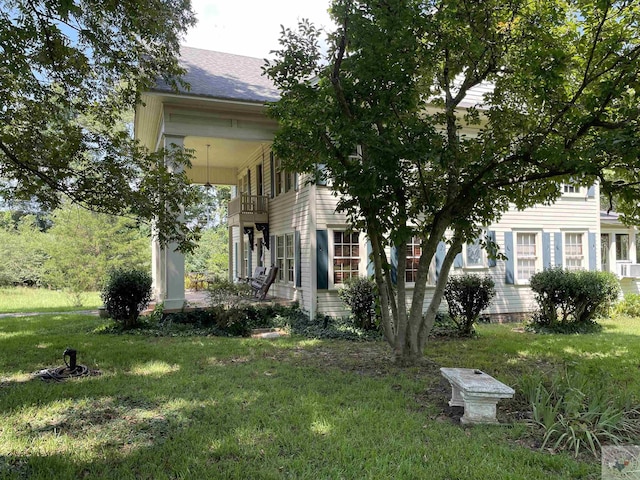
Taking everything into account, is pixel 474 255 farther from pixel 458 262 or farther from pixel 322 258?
pixel 322 258

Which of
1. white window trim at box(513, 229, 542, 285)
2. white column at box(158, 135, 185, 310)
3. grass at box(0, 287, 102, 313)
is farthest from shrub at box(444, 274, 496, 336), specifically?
grass at box(0, 287, 102, 313)

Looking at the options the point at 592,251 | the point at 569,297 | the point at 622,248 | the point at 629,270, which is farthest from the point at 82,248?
the point at 622,248

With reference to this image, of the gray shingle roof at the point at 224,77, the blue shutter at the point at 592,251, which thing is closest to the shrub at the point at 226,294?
the gray shingle roof at the point at 224,77

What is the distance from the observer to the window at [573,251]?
12.3 meters

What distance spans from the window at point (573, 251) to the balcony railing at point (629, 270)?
3.35 m

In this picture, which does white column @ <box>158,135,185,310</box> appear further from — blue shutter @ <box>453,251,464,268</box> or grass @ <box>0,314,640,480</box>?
blue shutter @ <box>453,251,464,268</box>

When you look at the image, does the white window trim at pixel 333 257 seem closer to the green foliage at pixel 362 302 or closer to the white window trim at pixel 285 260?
the green foliage at pixel 362 302

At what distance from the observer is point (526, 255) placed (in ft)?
39.0

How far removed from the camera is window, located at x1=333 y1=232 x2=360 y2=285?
9961 mm

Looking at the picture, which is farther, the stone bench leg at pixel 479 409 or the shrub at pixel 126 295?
the shrub at pixel 126 295

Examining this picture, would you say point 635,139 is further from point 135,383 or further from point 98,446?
point 135,383

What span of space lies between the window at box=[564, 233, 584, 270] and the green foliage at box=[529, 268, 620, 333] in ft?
7.08

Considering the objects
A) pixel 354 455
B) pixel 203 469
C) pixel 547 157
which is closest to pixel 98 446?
pixel 203 469

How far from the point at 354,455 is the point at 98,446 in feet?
6.75
